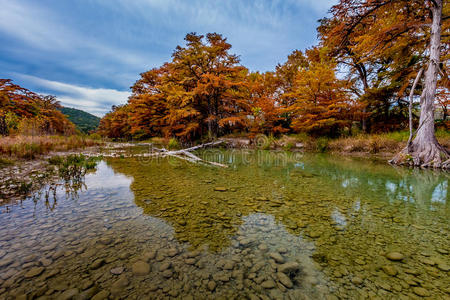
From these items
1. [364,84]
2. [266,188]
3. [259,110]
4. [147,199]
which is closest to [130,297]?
[147,199]

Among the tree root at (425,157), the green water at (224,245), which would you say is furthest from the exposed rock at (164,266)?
the tree root at (425,157)

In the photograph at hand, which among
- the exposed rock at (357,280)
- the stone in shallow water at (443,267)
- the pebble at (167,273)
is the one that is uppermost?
the stone in shallow water at (443,267)

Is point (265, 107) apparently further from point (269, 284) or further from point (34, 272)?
point (34, 272)

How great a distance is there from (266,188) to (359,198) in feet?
6.25

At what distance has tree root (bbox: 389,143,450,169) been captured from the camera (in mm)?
6551

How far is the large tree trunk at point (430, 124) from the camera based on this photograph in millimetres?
6797

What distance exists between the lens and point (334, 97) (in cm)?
1189

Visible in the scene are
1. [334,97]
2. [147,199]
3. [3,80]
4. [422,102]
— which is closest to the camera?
[147,199]

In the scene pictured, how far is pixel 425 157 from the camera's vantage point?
6867 mm

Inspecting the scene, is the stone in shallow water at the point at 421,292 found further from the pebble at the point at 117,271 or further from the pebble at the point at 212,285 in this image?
the pebble at the point at 117,271

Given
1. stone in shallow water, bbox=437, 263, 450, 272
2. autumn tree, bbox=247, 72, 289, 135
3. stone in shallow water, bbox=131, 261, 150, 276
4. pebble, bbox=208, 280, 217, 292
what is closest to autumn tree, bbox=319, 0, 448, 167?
autumn tree, bbox=247, 72, 289, 135

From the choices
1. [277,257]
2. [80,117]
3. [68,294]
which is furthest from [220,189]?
[80,117]

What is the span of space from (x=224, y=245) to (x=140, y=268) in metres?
0.90

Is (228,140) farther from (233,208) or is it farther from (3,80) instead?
(3,80)
